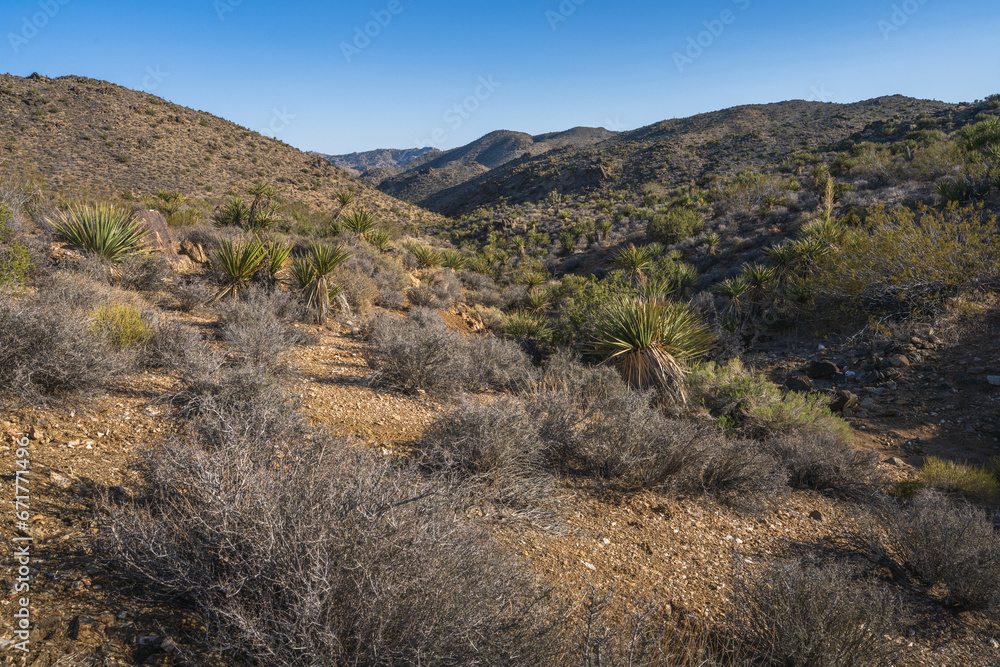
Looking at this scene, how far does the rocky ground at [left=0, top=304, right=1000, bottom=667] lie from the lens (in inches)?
75.7

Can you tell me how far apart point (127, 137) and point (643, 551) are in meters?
44.1

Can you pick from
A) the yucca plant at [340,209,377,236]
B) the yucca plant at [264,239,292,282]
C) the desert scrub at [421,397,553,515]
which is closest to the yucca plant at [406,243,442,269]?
the yucca plant at [340,209,377,236]

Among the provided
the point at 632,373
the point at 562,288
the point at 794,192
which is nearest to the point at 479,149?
the point at 794,192

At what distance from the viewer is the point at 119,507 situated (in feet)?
8.54

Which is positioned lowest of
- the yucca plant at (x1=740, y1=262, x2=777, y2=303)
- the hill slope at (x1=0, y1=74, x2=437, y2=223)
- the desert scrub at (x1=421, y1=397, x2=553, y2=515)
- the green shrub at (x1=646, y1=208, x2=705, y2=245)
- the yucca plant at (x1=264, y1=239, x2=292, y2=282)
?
the desert scrub at (x1=421, y1=397, x2=553, y2=515)

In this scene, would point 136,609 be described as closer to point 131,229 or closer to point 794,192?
point 131,229

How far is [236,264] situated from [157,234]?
9.49ft

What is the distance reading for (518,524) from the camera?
3.37 meters

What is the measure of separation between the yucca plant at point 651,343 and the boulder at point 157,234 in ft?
28.3

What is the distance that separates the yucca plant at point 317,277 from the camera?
320 inches

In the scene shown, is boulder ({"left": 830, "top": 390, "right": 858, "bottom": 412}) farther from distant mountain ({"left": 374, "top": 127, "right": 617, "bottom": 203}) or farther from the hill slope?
distant mountain ({"left": 374, "top": 127, "right": 617, "bottom": 203})

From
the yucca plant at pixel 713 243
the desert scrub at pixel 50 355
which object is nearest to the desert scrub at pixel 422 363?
the desert scrub at pixel 50 355

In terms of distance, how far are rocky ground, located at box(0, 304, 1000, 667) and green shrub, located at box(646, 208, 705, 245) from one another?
14.7 meters

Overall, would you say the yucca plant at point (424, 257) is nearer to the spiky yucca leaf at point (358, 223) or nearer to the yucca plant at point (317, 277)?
the spiky yucca leaf at point (358, 223)
